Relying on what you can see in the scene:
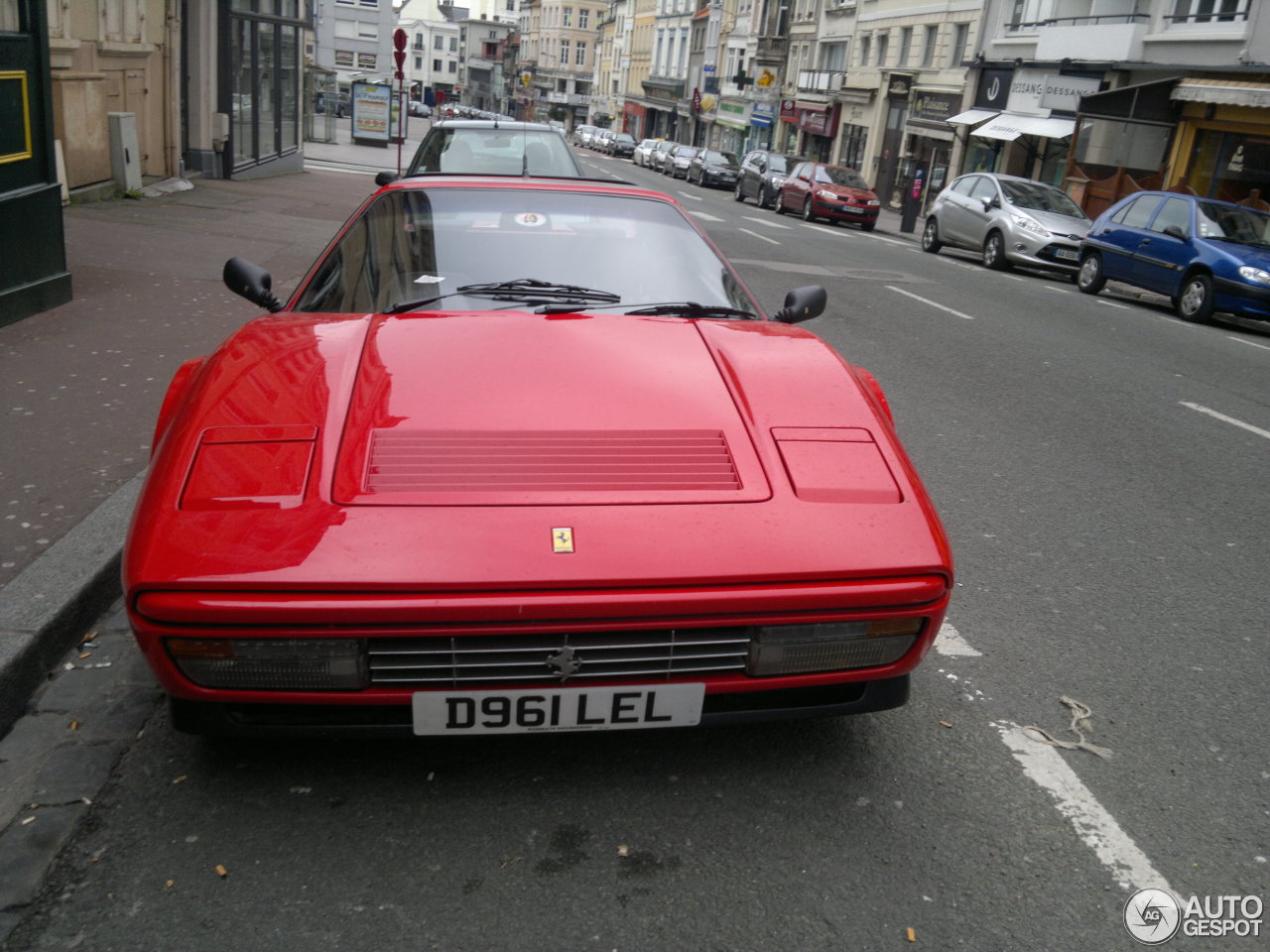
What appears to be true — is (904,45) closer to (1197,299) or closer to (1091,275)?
(1091,275)

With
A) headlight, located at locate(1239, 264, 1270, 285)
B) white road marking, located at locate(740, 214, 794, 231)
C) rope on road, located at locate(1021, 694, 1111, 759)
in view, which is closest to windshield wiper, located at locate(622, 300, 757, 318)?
rope on road, located at locate(1021, 694, 1111, 759)

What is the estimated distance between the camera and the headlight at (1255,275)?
13.4 m

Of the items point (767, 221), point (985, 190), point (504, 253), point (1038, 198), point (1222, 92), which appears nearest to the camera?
point (504, 253)

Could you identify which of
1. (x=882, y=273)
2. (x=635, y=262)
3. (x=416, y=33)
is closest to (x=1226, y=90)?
(x=882, y=273)

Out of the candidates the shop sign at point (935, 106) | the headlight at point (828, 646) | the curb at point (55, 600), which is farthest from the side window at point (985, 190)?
the headlight at point (828, 646)

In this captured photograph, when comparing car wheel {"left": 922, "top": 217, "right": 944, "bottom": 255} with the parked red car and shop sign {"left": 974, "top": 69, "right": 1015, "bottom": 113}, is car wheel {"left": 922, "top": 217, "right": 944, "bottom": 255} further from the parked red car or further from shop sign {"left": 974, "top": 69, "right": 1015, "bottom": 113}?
shop sign {"left": 974, "top": 69, "right": 1015, "bottom": 113}

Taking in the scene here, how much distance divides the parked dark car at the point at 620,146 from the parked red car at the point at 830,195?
1403 inches

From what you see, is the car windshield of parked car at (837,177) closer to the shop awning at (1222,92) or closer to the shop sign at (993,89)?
the shop sign at (993,89)

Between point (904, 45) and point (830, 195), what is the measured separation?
15850 millimetres

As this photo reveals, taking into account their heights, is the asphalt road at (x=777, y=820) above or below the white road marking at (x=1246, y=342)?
above

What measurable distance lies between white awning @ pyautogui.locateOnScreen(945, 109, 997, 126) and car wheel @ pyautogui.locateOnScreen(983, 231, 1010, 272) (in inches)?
555

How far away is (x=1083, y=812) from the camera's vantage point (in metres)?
2.71

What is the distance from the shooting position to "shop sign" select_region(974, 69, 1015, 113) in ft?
104

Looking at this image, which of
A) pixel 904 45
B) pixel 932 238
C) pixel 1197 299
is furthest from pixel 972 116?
pixel 1197 299
